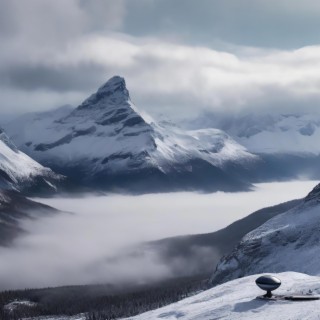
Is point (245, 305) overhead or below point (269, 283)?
below

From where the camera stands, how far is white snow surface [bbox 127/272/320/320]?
3396 inches

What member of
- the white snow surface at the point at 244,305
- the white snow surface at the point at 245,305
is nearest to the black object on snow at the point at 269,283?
the white snow surface at the point at 245,305

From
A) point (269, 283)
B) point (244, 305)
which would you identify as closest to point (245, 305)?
point (244, 305)

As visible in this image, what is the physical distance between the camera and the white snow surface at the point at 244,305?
86250mm

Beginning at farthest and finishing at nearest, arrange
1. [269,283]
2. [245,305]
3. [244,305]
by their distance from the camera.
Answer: [269,283] → [244,305] → [245,305]

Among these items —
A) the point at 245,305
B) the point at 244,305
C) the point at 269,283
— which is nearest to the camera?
the point at 245,305

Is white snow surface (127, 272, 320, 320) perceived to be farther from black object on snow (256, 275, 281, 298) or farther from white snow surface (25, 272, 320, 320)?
black object on snow (256, 275, 281, 298)

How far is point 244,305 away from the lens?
9419 centimetres

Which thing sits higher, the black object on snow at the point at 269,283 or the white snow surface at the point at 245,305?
the black object on snow at the point at 269,283

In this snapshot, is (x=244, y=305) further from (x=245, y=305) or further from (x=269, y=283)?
(x=269, y=283)

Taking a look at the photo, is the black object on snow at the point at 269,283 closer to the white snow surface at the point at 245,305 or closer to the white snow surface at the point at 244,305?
the white snow surface at the point at 245,305

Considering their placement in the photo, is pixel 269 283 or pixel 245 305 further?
pixel 269 283

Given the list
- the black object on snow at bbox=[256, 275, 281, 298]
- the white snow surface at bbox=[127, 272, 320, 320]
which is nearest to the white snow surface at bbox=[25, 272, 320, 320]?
the white snow surface at bbox=[127, 272, 320, 320]

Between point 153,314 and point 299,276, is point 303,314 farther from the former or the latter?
point 299,276
